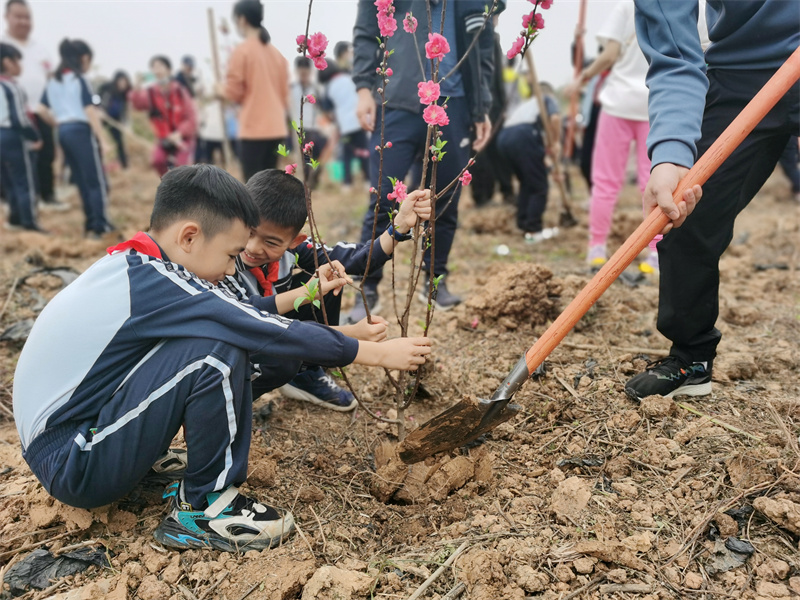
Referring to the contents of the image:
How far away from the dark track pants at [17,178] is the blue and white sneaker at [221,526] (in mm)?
5592

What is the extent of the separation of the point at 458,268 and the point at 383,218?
178 centimetres

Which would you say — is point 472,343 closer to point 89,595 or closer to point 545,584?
point 545,584

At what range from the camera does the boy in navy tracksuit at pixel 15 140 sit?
5809mm

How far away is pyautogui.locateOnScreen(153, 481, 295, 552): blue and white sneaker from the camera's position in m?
1.81

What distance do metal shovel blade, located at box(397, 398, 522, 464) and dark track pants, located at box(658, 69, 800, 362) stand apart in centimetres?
78

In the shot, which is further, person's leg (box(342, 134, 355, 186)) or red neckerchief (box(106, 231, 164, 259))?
person's leg (box(342, 134, 355, 186))

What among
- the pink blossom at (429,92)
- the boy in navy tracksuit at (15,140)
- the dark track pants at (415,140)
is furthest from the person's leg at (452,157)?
the boy in navy tracksuit at (15,140)

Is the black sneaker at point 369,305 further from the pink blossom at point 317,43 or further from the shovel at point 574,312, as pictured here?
the pink blossom at point 317,43

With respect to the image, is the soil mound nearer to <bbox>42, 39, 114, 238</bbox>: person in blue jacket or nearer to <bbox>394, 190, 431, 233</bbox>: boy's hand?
<bbox>394, 190, 431, 233</bbox>: boy's hand

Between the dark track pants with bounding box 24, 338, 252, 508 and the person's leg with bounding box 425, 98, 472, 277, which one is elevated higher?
the person's leg with bounding box 425, 98, 472, 277

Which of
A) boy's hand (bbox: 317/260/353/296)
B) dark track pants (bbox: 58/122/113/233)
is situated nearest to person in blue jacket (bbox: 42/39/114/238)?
dark track pants (bbox: 58/122/113/233)

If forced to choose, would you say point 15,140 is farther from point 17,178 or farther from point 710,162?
point 710,162

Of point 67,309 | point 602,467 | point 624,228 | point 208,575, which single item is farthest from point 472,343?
point 624,228

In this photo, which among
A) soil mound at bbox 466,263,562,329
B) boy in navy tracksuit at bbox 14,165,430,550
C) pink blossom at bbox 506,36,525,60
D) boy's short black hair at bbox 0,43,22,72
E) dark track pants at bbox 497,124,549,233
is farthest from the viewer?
boy's short black hair at bbox 0,43,22,72
